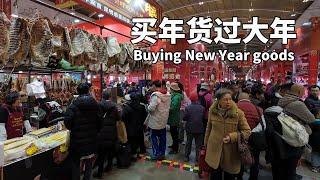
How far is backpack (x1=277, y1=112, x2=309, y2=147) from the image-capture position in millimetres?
3562

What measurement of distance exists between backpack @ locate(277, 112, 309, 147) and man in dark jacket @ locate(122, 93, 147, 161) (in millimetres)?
2838

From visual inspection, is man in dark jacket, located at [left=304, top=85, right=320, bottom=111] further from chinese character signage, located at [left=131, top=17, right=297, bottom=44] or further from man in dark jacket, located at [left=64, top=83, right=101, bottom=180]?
man in dark jacket, located at [left=64, top=83, right=101, bottom=180]

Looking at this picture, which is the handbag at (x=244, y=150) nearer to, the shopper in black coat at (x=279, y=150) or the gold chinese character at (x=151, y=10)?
the shopper in black coat at (x=279, y=150)

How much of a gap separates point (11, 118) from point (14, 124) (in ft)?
0.34

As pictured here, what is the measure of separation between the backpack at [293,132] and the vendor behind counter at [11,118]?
375 centimetres

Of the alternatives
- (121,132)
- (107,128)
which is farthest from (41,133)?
(121,132)

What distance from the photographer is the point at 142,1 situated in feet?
25.5

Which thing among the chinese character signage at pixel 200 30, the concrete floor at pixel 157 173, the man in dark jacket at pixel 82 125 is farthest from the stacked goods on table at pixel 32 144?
the chinese character signage at pixel 200 30

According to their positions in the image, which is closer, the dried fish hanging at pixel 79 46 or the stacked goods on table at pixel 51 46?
the stacked goods on table at pixel 51 46

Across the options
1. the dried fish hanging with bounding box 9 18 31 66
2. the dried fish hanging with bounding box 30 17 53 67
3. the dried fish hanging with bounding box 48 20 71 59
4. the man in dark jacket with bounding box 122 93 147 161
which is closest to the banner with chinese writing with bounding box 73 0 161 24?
the dried fish hanging with bounding box 48 20 71 59

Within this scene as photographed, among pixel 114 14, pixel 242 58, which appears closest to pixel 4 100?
pixel 114 14

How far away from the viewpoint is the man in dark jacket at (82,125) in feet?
11.9

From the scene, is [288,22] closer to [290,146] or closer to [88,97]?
[290,146]

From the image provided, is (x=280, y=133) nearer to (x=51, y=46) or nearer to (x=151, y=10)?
(x=51, y=46)
